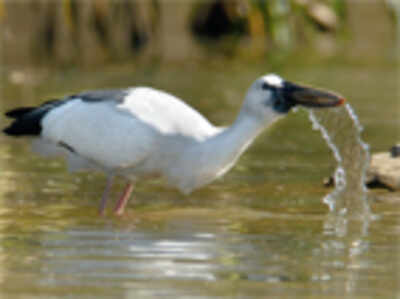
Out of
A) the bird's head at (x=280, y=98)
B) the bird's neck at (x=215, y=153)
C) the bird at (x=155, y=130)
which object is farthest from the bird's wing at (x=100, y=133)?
the bird's head at (x=280, y=98)

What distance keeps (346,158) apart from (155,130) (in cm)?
183

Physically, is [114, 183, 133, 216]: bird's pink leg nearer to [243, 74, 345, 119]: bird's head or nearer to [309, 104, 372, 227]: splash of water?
[243, 74, 345, 119]: bird's head

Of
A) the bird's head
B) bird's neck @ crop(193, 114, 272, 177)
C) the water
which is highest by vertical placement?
the bird's head

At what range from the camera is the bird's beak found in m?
8.45

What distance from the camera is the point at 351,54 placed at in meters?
29.2

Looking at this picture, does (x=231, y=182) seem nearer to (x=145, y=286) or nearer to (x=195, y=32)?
(x=145, y=286)

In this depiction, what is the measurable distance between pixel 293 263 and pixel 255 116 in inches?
66.4

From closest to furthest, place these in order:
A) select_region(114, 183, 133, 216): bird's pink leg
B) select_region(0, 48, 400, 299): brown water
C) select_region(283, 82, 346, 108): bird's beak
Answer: select_region(0, 48, 400, 299): brown water, select_region(283, 82, 346, 108): bird's beak, select_region(114, 183, 133, 216): bird's pink leg

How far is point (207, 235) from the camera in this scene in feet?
27.6

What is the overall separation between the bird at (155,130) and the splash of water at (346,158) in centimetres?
93

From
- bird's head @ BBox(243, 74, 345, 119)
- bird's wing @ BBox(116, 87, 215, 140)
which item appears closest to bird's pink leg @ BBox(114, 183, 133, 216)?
bird's wing @ BBox(116, 87, 215, 140)

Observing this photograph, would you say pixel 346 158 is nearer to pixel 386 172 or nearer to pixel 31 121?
pixel 386 172

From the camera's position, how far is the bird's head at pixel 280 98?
8461 mm

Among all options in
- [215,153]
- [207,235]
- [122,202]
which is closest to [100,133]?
[122,202]
